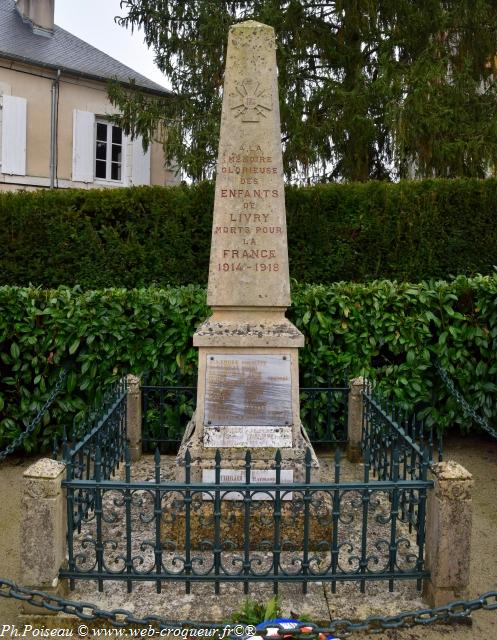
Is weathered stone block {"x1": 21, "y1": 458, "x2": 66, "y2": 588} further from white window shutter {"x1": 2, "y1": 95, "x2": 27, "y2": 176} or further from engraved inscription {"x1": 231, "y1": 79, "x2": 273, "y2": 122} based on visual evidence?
white window shutter {"x1": 2, "y1": 95, "x2": 27, "y2": 176}

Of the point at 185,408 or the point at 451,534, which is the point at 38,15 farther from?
the point at 451,534

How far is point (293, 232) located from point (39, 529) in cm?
481

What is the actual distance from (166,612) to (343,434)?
3.05 m

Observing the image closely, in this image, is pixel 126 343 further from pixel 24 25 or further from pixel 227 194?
pixel 24 25

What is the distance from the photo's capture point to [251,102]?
3930 millimetres

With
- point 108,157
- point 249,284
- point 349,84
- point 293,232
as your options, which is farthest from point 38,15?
point 249,284

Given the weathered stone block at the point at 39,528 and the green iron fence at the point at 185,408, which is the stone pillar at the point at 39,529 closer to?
the weathered stone block at the point at 39,528

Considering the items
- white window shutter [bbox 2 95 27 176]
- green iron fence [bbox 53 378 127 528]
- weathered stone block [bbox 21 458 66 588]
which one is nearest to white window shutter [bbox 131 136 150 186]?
white window shutter [bbox 2 95 27 176]

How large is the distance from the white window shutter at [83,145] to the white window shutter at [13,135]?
3.62 feet

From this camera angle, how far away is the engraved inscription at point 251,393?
3.83m

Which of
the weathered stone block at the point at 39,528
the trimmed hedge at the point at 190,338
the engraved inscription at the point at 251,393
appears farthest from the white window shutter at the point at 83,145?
the weathered stone block at the point at 39,528

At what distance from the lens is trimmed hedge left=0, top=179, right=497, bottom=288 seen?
6.81 m

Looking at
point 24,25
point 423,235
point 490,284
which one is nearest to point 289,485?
point 490,284

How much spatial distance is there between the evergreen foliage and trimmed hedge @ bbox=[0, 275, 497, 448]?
146 inches
